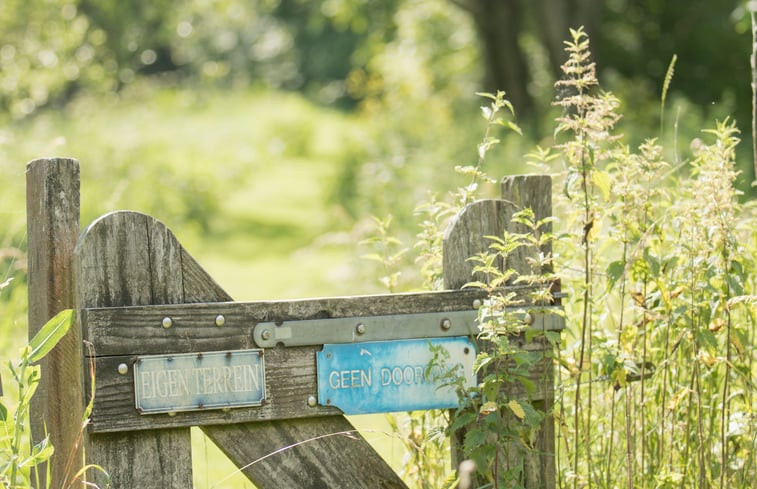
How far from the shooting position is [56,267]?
2434 millimetres

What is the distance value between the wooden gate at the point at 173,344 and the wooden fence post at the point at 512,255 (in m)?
0.03

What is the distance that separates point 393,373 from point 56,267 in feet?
2.90

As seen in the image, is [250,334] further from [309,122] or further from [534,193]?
[309,122]

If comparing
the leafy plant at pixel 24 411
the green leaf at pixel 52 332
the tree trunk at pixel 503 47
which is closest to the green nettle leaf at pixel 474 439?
the leafy plant at pixel 24 411

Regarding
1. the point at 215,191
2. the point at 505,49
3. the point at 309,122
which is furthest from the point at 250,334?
the point at 309,122

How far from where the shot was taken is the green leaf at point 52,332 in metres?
2.24

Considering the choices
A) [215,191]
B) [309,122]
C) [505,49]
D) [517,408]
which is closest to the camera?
[517,408]

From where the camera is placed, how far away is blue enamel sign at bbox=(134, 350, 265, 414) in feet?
7.70

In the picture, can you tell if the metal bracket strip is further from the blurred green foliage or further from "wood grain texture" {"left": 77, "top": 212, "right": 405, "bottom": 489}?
the blurred green foliage

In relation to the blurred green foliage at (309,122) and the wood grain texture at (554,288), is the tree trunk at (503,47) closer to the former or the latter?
the blurred green foliage at (309,122)

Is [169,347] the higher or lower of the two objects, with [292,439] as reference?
higher

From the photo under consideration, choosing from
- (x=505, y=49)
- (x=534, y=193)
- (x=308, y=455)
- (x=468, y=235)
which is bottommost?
(x=308, y=455)

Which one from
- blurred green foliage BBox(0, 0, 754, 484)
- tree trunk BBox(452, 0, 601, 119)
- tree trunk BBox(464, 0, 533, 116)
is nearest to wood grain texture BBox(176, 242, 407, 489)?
blurred green foliage BBox(0, 0, 754, 484)

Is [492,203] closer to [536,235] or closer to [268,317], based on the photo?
[536,235]
